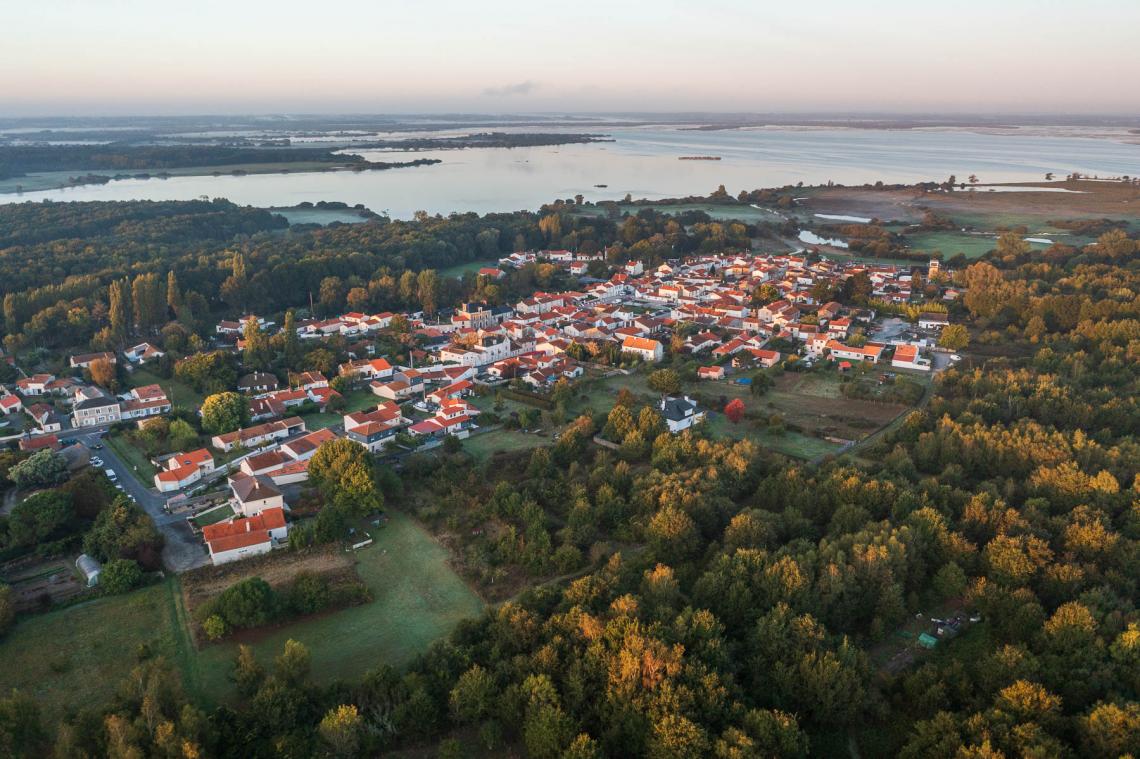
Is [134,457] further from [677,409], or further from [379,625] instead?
[677,409]

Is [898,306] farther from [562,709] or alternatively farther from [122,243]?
[122,243]

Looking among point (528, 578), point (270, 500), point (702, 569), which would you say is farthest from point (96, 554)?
point (702, 569)

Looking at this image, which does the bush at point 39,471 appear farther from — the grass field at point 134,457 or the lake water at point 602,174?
the lake water at point 602,174

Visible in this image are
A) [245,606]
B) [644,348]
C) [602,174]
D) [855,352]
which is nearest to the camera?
[245,606]

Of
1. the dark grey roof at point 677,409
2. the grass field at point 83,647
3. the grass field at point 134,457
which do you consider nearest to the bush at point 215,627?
the grass field at point 83,647

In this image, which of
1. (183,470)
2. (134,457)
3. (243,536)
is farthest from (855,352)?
(134,457)

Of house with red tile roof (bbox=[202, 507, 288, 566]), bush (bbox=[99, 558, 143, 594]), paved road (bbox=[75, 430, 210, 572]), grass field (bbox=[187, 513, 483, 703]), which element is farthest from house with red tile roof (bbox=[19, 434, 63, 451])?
grass field (bbox=[187, 513, 483, 703])
